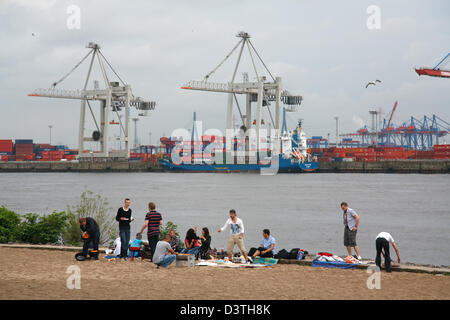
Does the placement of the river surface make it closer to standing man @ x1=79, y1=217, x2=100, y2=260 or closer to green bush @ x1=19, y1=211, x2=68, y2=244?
green bush @ x1=19, y1=211, x2=68, y2=244

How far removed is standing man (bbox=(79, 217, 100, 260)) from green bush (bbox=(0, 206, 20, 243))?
3.99 meters

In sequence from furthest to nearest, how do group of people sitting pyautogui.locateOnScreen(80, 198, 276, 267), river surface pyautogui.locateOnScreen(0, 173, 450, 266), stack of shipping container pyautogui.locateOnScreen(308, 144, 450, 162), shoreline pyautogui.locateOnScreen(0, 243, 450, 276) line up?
stack of shipping container pyautogui.locateOnScreen(308, 144, 450, 162) < river surface pyautogui.locateOnScreen(0, 173, 450, 266) < group of people sitting pyautogui.locateOnScreen(80, 198, 276, 267) < shoreline pyautogui.locateOnScreen(0, 243, 450, 276)

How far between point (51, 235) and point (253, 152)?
234 feet

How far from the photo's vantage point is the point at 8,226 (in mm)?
14320

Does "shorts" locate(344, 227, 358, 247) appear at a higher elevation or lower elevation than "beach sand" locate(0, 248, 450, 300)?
higher

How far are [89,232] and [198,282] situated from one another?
2.82m

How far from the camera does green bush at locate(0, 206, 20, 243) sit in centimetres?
1376

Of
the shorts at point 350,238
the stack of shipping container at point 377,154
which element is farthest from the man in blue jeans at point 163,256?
the stack of shipping container at point 377,154

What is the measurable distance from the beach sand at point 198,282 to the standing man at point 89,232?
373mm

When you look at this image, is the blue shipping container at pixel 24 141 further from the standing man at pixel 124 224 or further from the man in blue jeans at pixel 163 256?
the man in blue jeans at pixel 163 256

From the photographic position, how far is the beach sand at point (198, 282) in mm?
7635

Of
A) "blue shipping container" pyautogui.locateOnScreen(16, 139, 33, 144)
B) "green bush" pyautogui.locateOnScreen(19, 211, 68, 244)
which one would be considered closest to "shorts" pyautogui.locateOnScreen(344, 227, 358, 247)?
"green bush" pyautogui.locateOnScreen(19, 211, 68, 244)
